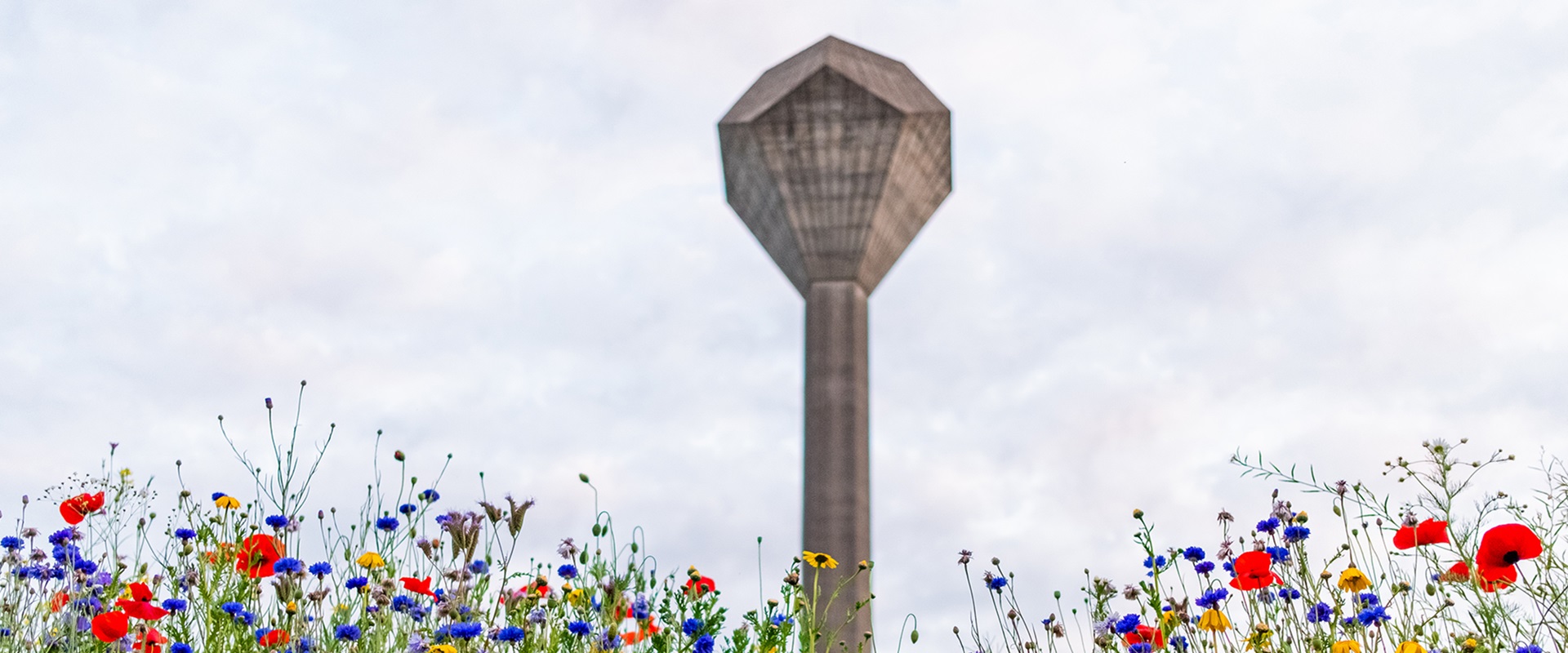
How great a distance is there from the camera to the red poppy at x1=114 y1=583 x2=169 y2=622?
3764 millimetres

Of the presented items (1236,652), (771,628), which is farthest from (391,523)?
(1236,652)

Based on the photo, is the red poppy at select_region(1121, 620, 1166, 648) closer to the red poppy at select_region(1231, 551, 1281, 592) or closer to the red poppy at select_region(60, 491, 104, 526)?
the red poppy at select_region(1231, 551, 1281, 592)

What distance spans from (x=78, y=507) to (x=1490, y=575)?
15.8 feet

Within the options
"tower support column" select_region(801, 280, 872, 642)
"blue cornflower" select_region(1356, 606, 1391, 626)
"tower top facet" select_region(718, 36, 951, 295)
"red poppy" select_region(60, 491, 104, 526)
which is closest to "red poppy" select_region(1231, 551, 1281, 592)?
"blue cornflower" select_region(1356, 606, 1391, 626)

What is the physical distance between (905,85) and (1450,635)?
1475 cm

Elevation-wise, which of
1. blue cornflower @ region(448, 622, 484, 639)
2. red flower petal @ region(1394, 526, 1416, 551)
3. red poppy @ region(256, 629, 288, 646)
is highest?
red flower petal @ region(1394, 526, 1416, 551)

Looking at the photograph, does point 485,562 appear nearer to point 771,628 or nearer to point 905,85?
point 771,628

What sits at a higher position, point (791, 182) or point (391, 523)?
point (791, 182)

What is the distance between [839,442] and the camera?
16484mm

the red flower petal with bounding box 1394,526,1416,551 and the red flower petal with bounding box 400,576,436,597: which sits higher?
the red flower petal with bounding box 1394,526,1416,551

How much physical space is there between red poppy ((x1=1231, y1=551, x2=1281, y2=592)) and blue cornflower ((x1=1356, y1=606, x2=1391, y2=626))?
0.99 ft

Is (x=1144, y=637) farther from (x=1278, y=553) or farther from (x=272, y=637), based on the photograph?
(x=272, y=637)

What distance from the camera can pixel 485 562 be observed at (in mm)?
4320

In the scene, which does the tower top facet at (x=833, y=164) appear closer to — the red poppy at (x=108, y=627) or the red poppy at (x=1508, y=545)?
the red poppy at (x=1508, y=545)
